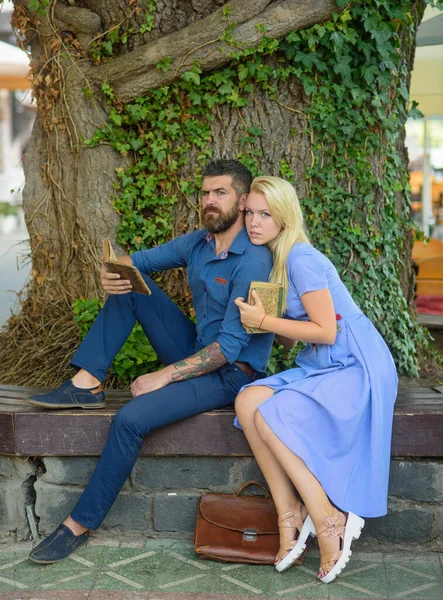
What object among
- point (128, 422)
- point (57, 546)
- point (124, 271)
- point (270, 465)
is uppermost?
point (124, 271)

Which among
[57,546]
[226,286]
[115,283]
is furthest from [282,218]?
[57,546]

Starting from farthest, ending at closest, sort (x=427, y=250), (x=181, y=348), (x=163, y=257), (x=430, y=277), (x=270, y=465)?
(x=427, y=250) → (x=430, y=277) → (x=163, y=257) → (x=181, y=348) → (x=270, y=465)

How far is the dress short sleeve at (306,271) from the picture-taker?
330 cm

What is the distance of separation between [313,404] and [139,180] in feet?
6.20

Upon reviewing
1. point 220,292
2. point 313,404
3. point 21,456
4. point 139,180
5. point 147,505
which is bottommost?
point 147,505

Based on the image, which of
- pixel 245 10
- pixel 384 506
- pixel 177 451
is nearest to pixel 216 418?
pixel 177 451

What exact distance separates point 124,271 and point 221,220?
1.56ft

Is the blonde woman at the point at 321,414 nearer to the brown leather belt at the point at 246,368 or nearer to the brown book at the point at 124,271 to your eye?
the brown leather belt at the point at 246,368

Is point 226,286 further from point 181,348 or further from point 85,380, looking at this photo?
point 85,380

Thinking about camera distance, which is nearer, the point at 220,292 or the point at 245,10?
the point at 220,292

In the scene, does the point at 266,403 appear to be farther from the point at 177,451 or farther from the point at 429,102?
the point at 429,102

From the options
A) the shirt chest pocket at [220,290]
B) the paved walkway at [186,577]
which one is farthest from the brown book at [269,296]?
the paved walkway at [186,577]

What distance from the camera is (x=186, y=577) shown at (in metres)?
3.28

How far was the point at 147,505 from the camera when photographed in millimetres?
3639
